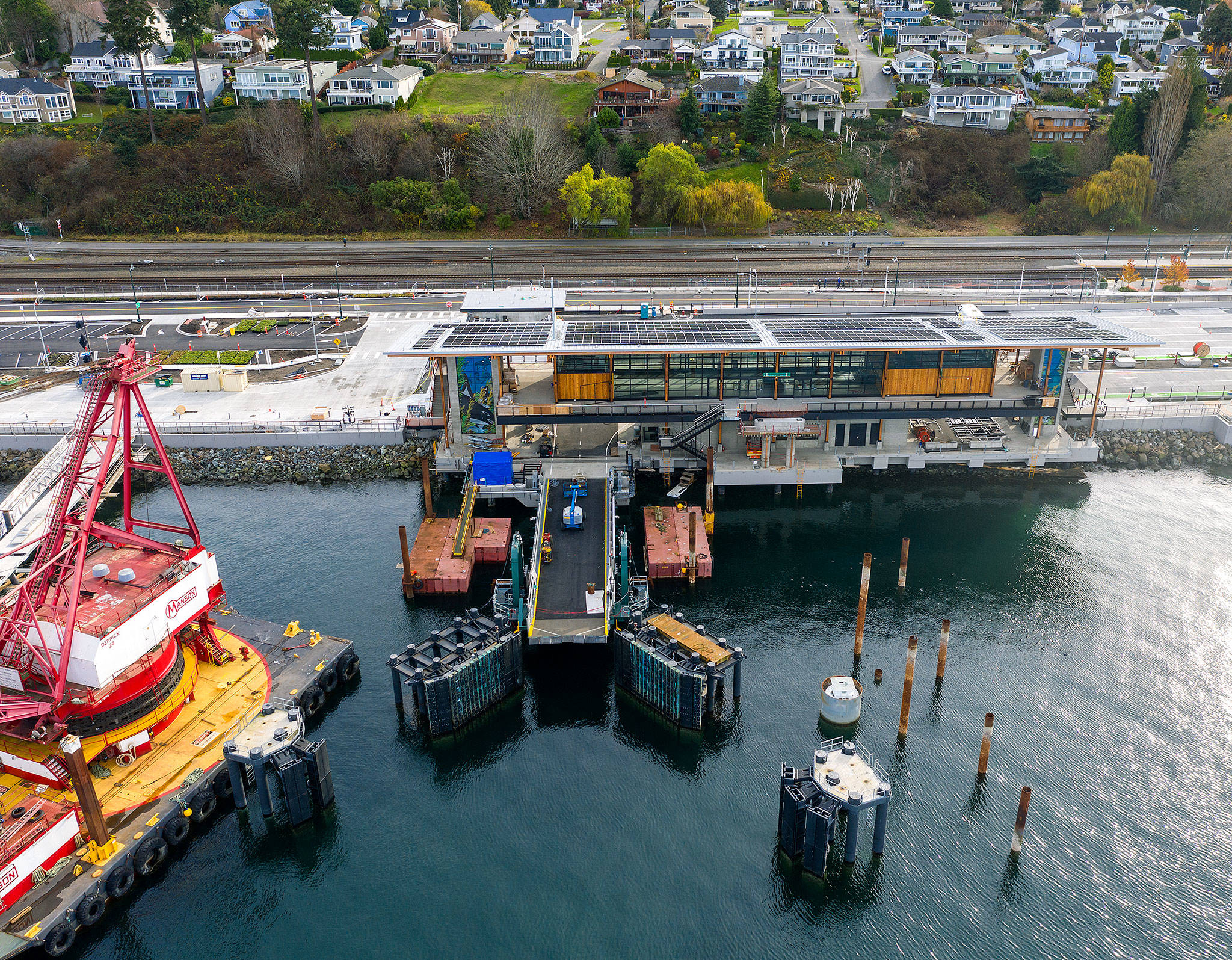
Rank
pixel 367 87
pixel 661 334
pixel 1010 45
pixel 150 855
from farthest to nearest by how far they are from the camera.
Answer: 1. pixel 1010 45
2. pixel 367 87
3. pixel 661 334
4. pixel 150 855

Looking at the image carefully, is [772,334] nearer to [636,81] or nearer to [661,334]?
[661,334]

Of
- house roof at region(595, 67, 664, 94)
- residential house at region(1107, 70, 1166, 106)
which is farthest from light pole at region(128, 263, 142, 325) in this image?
residential house at region(1107, 70, 1166, 106)

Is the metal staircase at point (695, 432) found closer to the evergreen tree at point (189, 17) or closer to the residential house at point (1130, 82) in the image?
the evergreen tree at point (189, 17)

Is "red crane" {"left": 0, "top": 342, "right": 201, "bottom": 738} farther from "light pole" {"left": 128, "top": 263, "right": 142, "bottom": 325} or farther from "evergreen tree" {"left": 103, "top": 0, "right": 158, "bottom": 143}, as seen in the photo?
"evergreen tree" {"left": 103, "top": 0, "right": 158, "bottom": 143}

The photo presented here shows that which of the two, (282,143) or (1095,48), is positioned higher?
(1095,48)

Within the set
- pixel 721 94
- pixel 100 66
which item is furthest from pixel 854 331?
pixel 100 66

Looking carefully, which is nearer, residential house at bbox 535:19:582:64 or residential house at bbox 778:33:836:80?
residential house at bbox 778:33:836:80

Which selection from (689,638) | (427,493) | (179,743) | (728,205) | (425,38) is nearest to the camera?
(179,743)
